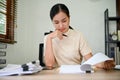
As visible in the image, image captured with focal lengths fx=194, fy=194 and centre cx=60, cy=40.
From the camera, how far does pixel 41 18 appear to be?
3232 mm

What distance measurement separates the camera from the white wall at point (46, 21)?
3143mm

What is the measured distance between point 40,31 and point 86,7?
0.85 metres

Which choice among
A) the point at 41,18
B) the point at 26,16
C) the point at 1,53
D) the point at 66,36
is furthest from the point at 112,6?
the point at 1,53

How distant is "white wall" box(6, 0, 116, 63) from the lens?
314 cm

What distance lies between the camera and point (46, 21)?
3.22 metres

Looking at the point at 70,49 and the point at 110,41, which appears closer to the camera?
the point at 70,49

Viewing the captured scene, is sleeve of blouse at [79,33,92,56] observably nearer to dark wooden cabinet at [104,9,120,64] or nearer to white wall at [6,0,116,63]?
dark wooden cabinet at [104,9,120,64]

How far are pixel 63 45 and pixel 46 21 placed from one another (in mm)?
1549

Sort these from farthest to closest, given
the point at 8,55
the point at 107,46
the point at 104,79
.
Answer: the point at 107,46 → the point at 8,55 → the point at 104,79

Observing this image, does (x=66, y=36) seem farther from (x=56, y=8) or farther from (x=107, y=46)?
(x=107, y=46)

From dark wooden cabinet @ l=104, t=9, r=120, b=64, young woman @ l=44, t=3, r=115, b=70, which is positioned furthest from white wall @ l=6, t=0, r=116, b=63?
young woman @ l=44, t=3, r=115, b=70

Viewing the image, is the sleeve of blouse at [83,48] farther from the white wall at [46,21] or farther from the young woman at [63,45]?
the white wall at [46,21]

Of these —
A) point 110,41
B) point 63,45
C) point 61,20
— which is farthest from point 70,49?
point 110,41

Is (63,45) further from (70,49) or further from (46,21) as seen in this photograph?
(46,21)
